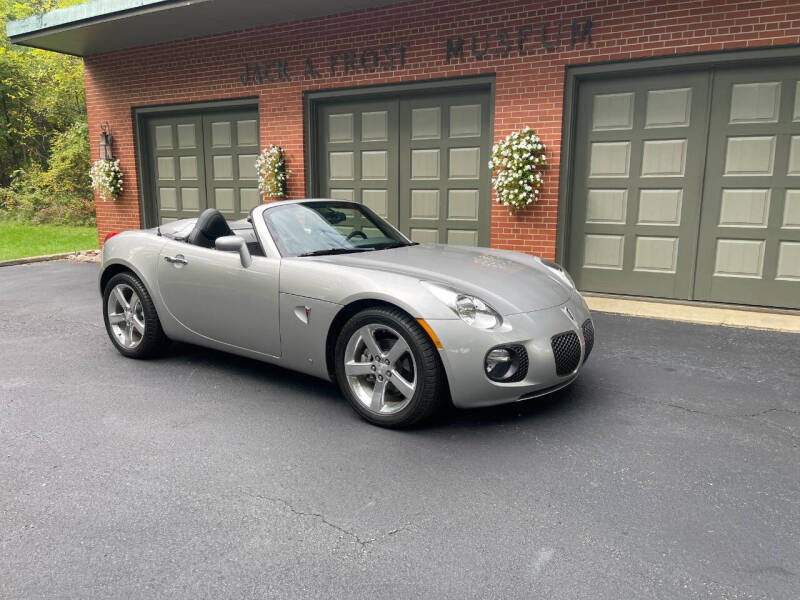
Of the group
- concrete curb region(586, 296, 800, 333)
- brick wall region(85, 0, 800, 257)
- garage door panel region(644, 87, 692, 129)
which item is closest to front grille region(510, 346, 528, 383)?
concrete curb region(586, 296, 800, 333)

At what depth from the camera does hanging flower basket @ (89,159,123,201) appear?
11602 millimetres

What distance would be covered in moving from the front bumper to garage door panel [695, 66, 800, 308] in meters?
4.42

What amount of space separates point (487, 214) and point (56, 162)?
20527 mm

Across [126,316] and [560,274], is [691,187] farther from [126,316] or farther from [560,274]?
[126,316]

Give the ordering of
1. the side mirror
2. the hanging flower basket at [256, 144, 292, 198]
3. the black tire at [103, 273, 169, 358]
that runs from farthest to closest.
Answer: the hanging flower basket at [256, 144, 292, 198], the black tire at [103, 273, 169, 358], the side mirror

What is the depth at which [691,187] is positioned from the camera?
23.1 ft

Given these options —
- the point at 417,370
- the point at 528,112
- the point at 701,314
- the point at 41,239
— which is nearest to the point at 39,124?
the point at 41,239

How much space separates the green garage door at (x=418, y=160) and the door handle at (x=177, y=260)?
4.73m

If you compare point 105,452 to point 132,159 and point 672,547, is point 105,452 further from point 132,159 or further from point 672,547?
point 132,159

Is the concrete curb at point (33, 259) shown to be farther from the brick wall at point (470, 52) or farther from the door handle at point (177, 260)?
the door handle at point (177, 260)

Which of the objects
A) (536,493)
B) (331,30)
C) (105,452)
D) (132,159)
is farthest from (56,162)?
(536,493)

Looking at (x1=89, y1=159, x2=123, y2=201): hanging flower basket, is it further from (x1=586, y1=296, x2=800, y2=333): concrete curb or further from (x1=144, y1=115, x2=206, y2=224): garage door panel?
(x1=586, y1=296, x2=800, y2=333): concrete curb

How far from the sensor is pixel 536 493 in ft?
9.42

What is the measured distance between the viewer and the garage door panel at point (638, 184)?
701 centimetres
